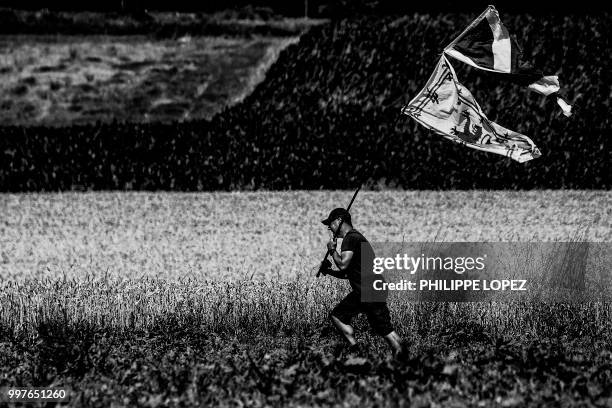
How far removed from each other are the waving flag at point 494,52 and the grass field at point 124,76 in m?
17.1

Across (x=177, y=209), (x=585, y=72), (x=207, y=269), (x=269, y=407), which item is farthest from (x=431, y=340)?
(x=585, y=72)

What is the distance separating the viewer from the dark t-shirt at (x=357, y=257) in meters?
7.93

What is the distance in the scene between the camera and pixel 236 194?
22.8 m

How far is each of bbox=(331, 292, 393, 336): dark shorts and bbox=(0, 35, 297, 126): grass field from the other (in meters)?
17.7

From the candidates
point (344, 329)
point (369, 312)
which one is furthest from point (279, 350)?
point (369, 312)

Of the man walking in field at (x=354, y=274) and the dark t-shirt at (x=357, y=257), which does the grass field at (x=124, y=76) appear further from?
the dark t-shirt at (x=357, y=257)

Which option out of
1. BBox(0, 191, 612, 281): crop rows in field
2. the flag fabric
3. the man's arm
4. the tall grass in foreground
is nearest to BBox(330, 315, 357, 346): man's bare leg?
the man's arm

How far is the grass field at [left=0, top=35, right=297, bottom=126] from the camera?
1072 inches

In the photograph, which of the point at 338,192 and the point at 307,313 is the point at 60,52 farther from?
the point at 307,313

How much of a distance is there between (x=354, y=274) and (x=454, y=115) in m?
2.00

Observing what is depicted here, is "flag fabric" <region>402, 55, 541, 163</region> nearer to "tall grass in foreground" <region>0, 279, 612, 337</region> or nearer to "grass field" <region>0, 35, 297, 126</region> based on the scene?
"tall grass in foreground" <region>0, 279, 612, 337</region>

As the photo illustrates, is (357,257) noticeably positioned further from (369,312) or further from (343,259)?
(369,312)

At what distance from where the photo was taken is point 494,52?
8.98 m

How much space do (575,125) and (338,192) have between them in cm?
616
